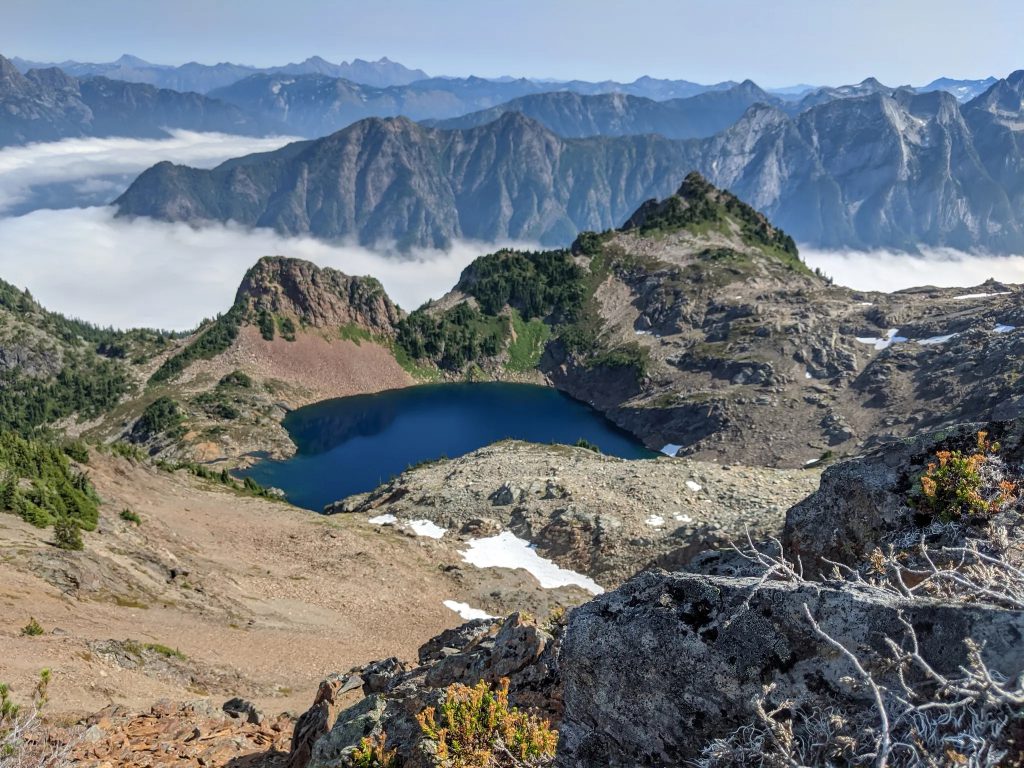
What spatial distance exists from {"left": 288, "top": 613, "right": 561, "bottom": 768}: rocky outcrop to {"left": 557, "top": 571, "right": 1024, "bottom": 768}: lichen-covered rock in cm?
240

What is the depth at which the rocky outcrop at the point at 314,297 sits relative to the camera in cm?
15288

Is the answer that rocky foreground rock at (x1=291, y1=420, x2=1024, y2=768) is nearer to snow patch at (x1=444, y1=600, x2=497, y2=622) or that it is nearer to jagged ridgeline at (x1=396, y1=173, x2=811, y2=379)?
snow patch at (x1=444, y1=600, x2=497, y2=622)

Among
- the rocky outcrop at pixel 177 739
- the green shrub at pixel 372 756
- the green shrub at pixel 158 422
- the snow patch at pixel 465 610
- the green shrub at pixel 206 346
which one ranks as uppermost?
the green shrub at pixel 372 756

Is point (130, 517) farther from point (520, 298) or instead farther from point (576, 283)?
point (576, 283)

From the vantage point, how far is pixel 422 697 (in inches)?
458

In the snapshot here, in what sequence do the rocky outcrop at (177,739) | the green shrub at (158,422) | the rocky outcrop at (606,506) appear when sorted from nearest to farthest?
the rocky outcrop at (177,739) → the rocky outcrop at (606,506) → the green shrub at (158,422)

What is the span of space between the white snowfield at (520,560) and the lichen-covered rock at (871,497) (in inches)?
1133

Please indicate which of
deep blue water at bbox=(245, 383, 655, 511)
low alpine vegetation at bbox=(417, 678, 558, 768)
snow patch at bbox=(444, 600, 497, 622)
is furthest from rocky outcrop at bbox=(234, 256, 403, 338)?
low alpine vegetation at bbox=(417, 678, 558, 768)

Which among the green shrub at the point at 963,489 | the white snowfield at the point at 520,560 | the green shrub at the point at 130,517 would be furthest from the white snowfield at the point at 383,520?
the green shrub at the point at 963,489

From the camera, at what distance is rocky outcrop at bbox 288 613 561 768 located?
11.0 m

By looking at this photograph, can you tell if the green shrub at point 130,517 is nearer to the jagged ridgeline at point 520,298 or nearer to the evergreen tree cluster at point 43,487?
the evergreen tree cluster at point 43,487

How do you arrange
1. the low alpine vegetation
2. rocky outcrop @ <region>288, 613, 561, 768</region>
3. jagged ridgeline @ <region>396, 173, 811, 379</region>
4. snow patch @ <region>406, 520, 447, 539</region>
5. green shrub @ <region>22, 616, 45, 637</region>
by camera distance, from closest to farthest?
the low alpine vegetation < rocky outcrop @ <region>288, 613, 561, 768</region> < green shrub @ <region>22, 616, 45, 637</region> < snow patch @ <region>406, 520, 447, 539</region> < jagged ridgeline @ <region>396, 173, 811, 379</region>

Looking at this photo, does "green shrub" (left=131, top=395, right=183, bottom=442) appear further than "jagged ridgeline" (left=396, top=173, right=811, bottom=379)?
No

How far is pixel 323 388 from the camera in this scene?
481 ft
